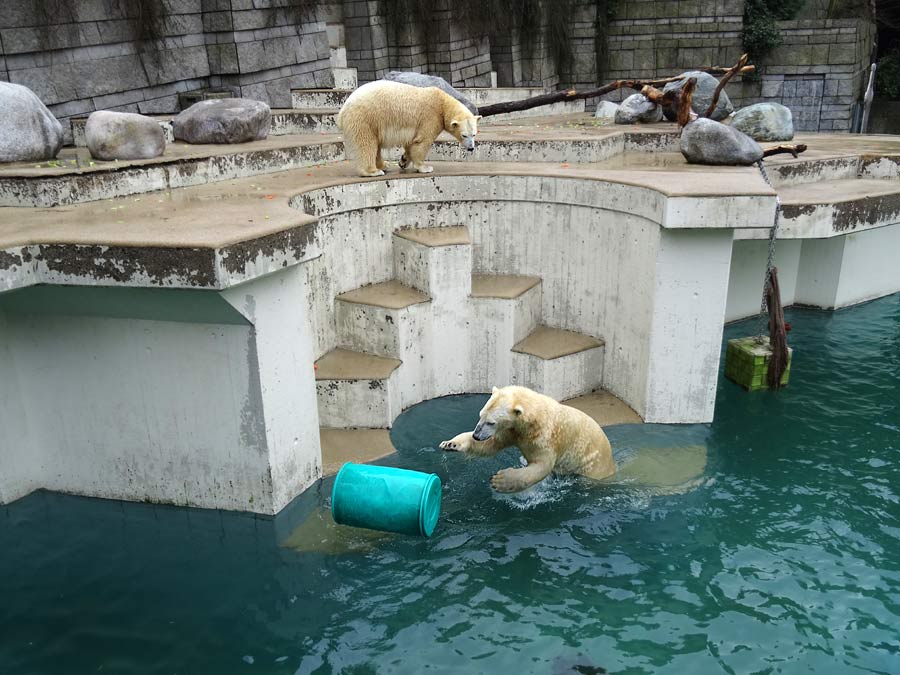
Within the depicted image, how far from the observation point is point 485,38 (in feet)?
66.1

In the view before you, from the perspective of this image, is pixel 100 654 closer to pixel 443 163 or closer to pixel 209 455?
pixel 209 455

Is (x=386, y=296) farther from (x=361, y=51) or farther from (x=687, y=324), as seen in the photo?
(x=361, y=51)

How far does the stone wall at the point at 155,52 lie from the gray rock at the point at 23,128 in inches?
130

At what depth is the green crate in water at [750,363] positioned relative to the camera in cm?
806

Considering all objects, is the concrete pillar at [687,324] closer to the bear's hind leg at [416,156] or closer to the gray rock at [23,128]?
the bear's hind leg at [416,156]

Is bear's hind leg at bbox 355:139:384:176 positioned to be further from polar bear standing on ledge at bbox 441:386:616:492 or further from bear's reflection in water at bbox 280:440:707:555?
polar bear standing on ledge at bbox 441:386:616:492

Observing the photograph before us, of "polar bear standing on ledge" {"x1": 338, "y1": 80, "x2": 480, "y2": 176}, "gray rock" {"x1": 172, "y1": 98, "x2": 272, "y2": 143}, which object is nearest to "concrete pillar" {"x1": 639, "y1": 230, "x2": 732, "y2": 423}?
"polar bear standing on ledge" {"x1": 338, "y1": 80, "x2": 480, "y2": 176}

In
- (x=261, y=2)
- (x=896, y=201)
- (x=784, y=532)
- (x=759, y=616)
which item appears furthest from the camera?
(x=261, y=2)

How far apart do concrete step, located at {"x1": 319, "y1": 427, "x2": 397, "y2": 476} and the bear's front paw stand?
154cm

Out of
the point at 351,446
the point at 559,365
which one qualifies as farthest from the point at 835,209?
the point at 351,446

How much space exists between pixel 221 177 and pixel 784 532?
21.4ft

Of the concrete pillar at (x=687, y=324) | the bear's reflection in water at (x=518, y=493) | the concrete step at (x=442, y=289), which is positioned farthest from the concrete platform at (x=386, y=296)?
the concrete pillar at (x=687, y=324)

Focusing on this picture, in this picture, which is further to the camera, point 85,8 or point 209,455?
point 85,8

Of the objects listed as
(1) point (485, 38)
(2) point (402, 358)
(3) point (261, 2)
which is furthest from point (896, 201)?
(1) point (485, 38)
